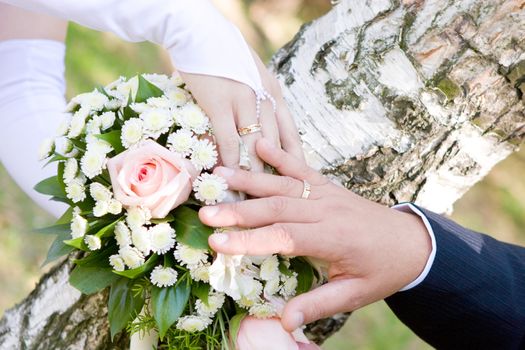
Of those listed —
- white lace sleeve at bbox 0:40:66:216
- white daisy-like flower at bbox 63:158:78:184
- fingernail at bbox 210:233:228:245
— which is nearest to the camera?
fingernail at bbox 210:233:228:245

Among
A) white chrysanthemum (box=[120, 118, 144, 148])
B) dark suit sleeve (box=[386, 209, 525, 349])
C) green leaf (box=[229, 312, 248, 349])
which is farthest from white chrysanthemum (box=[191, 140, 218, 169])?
dark suit sleeve (box=[386, 209, 525, 349])

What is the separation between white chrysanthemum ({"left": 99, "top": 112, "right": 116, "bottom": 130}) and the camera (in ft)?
4.80

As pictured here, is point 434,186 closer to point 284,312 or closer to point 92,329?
point 284,312

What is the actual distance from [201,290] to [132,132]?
0.35 meters

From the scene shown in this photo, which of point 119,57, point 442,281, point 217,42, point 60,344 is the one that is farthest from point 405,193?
point 119,57

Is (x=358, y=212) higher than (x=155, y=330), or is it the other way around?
(x=358, y=212)

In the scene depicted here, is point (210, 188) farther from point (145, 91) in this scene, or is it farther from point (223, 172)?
point (145, 91)

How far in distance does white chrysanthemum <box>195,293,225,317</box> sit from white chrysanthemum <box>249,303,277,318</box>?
0.07 m

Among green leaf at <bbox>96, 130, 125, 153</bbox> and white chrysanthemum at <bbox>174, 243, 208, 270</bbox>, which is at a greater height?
green leaf at <bbox>96, 130, 125, 153</bbox>

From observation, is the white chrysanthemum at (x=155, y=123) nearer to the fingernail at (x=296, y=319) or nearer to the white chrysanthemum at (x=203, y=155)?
the white chrysanthemum at (x=203, y=155)

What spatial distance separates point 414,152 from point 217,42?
560 mm

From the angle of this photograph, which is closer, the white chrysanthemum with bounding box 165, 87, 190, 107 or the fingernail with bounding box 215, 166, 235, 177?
the fingernail with bounding box 215, 166, 235, 177

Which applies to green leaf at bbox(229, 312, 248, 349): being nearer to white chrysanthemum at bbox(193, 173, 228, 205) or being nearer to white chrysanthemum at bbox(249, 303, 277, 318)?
white chrysanthemum at bbox(249, 303, 277, 318)

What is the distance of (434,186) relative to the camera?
180cm
